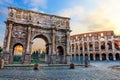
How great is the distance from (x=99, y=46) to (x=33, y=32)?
30.3 metres

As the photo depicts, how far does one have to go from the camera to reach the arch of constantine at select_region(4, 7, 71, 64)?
19172mm

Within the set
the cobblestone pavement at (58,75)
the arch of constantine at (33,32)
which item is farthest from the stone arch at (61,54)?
the cobblestone pavement at (58,75)

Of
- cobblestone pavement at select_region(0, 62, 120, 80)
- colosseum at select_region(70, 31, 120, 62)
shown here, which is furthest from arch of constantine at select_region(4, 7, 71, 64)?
colosseum at select_region(70, 31, 120, 62)

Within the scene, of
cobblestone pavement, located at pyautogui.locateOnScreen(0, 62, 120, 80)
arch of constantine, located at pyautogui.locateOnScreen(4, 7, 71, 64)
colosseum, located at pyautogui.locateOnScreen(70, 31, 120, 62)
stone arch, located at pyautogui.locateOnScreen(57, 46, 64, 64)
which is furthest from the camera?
colosseum, located at pyautogui.locateOnScreen(70, 31, 120, 62)

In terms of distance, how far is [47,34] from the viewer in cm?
2219

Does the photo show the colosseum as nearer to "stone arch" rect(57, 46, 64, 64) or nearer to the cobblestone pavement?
"stone arch" rect(57, 46, 64, 64)

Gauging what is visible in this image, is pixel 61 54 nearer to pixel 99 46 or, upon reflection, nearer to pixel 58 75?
pixel 58 75

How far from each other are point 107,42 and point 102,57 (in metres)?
6.19

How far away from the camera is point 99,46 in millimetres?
43844

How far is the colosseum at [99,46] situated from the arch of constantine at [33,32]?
2037 centimetres

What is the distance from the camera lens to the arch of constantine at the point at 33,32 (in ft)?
62.9

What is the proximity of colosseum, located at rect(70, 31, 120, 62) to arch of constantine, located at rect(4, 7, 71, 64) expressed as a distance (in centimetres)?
2037

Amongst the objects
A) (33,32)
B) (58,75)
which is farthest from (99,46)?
(58,75)

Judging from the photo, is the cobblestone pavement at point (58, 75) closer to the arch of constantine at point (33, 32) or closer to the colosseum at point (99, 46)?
the arch of constantine at point (33, 32)
